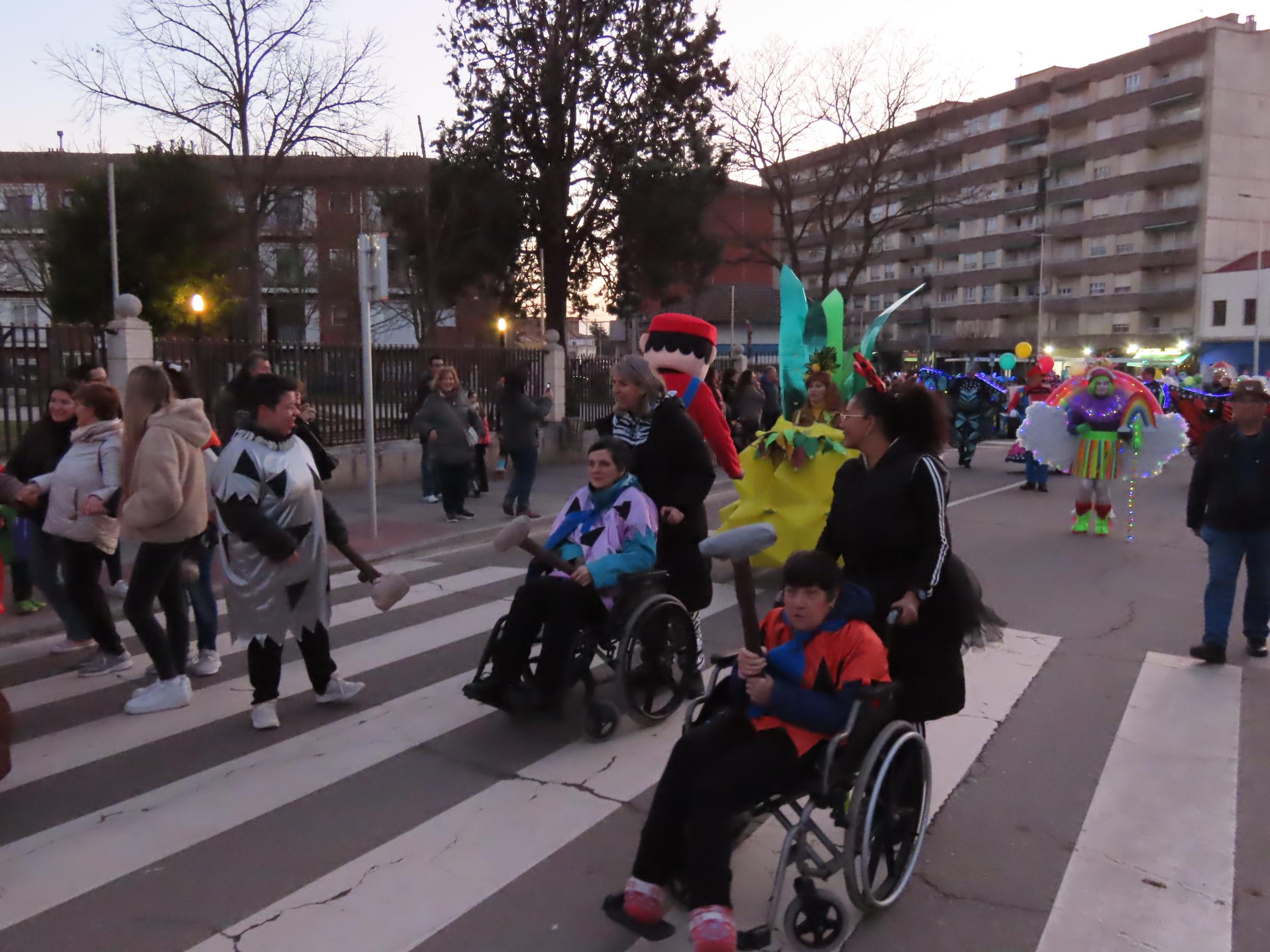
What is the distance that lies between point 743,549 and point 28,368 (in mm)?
9551

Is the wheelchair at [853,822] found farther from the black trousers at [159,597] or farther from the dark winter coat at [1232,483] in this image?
the dark winter coat at [1232,483]

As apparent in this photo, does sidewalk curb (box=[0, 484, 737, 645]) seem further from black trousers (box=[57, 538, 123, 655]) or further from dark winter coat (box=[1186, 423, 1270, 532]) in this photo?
dark winter coat (box=[1186, 423, 1270, 532])

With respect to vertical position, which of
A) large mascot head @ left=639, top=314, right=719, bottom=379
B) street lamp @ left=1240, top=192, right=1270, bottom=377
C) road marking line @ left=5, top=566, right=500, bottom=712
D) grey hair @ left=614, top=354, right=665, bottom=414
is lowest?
road marking line @ left=5, top=566, right=500, bottom=712

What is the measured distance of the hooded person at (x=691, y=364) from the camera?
628 cm

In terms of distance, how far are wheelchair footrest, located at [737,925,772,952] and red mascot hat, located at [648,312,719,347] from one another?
397 centimetres

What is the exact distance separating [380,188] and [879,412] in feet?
87.6

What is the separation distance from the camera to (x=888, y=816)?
3.25m

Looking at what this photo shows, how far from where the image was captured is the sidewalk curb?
654 cm

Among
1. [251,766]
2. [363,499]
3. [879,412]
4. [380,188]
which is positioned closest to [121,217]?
[380,188]

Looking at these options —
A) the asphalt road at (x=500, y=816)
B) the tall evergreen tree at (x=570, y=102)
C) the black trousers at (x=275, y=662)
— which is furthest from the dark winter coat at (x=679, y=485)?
the tall evergreen tree at (x=570, y=102)

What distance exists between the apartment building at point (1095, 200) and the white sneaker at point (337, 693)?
45.5 meters

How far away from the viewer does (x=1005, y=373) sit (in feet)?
85.3

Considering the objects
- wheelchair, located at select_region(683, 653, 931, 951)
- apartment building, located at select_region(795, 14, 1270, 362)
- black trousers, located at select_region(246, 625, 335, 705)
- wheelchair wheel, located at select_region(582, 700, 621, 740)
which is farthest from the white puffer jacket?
apartment building, located at select_region(795, 14, 1270, 362)

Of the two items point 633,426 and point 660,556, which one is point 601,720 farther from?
point 633,426
